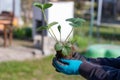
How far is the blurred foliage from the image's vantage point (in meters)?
9.38

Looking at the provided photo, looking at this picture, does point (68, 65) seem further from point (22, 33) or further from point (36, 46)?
point (22, 33)

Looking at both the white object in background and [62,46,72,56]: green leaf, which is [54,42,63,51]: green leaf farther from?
the white object in background

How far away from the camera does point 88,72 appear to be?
5.89 ft

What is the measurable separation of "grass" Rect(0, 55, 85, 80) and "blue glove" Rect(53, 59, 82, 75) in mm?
4226

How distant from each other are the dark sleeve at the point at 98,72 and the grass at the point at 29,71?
431cm

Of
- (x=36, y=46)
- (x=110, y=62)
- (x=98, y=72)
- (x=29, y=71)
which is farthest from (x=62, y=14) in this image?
(x=98, y=72)

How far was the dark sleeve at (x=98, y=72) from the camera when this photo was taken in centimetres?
174

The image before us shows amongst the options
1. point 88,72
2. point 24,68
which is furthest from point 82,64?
point 24,68

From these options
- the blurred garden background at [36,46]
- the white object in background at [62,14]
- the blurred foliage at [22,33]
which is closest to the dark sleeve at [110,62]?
A: the blurred garden background at [36,46]

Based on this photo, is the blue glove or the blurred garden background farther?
the blurred garden background

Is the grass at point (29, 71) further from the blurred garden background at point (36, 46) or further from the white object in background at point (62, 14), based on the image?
the white object in background at point (62, 14)

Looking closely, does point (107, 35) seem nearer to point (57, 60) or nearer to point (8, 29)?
point (8, 29)

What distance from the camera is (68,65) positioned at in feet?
6.10

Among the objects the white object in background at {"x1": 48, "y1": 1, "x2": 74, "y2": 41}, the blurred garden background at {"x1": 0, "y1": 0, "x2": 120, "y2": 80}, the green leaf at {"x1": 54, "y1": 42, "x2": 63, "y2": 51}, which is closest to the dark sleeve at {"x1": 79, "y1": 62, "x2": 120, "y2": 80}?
the green leaf at {"x1": 54, "y1": 42, "x2": 63, "y2": 51}
